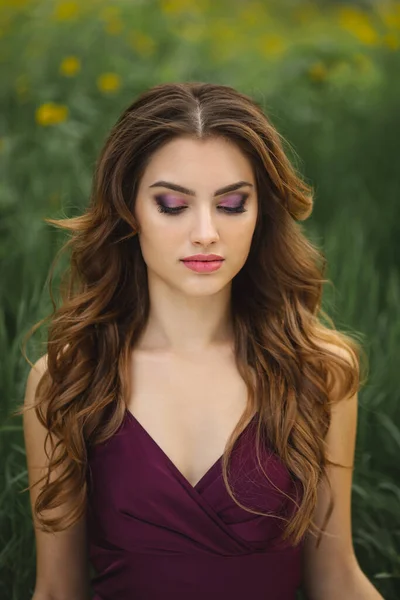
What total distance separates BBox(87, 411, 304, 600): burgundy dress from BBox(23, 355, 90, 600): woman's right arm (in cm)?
15

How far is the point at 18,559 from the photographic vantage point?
238cm

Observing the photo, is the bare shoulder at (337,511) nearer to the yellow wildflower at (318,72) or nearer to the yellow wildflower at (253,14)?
the yellow wildflower at (318,72)

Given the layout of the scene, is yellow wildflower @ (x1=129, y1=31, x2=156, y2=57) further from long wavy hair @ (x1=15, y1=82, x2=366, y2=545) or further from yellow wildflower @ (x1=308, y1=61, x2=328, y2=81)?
long wavy hair @ (x1=15, y1=82, x2=366, y2=545)

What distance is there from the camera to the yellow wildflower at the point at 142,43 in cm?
396

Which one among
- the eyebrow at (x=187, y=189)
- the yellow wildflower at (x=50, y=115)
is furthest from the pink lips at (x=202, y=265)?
the yellow wildflower at (x=50, y=115)

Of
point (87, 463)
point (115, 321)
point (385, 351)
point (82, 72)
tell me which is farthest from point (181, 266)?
Result: point (82, 72)

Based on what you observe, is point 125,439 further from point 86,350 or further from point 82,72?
point 82,72

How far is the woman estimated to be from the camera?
1.86m

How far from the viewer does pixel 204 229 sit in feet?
5.89

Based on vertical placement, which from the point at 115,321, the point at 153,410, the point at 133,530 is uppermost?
the point at 115,321

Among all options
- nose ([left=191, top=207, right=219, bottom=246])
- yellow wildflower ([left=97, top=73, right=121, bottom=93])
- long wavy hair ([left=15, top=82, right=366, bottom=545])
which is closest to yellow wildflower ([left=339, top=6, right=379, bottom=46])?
yellow wildflower ([left=97, top=73, right=121, bottom=93])

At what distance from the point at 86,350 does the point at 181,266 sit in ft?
1.08

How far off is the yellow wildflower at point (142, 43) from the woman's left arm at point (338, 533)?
231 centimetres

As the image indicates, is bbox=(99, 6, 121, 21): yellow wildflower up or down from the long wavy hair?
up
